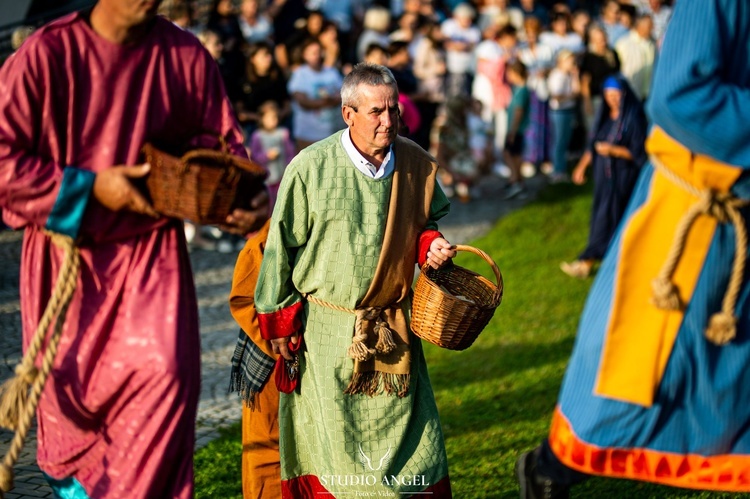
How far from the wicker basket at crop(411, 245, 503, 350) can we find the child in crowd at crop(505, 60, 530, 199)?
10972 mm

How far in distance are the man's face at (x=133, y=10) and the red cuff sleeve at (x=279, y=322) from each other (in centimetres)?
152

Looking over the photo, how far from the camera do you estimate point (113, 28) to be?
12.9ft

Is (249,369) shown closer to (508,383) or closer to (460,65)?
(508,383)

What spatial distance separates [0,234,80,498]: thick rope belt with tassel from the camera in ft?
13.1

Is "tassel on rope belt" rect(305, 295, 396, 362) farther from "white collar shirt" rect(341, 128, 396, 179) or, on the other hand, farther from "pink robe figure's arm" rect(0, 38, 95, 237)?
"pink robe figure's arm" rect(0, 38, 95, 237)

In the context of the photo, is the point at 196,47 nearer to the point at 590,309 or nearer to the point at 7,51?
the point at 590,309

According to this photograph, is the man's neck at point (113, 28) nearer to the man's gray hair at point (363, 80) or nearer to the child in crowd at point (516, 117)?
the man's gray hair at point (363, 80)

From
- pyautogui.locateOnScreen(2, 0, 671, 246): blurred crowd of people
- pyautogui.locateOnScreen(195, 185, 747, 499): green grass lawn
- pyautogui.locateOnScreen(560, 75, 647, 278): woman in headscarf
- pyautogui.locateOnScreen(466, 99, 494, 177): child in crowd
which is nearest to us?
pyautogui.locateOnScreen(195, 185, 747, 499): green grass lawn

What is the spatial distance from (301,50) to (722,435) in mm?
9707

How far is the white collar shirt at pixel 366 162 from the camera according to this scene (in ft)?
16.2

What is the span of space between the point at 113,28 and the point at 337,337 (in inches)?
67.7

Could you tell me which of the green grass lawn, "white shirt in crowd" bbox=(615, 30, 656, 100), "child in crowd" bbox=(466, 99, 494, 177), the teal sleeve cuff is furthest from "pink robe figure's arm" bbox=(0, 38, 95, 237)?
"white shirt in crowd" bbox=(615, 30, 656, 100)

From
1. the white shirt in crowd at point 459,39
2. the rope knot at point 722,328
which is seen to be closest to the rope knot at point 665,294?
the rope knot at point 722,328

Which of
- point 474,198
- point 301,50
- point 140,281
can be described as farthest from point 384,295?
point 474,198
